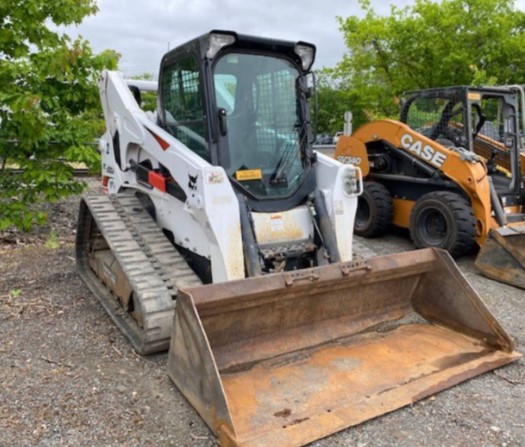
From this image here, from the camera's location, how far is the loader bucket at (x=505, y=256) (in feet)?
17.8

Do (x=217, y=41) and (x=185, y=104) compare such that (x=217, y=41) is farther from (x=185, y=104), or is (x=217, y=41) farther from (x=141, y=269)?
(x=141, y=269)

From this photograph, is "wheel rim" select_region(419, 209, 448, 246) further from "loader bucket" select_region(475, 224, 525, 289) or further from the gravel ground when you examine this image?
the gravel ground

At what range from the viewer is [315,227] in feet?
13.7

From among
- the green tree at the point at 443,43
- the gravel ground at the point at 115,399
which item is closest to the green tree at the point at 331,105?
the green tree at the point at 443,43

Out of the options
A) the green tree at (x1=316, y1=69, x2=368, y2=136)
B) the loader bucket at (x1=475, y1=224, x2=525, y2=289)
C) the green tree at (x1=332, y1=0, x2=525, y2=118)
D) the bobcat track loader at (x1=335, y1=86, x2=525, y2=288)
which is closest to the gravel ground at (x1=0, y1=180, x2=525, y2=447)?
the loader bucket at (x1=475, y1=224, x2=525, y2=289)

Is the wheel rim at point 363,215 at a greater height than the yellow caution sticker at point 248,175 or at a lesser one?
lesser

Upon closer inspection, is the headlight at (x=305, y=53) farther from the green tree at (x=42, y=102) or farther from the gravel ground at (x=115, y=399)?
the green tree at (x=42, y=102)

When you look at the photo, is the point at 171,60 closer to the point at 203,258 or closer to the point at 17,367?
the point at 203,258

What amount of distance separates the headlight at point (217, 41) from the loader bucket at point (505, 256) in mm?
3645

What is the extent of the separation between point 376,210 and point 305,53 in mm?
3620

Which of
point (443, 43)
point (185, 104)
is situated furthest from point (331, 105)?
point (185, 104)

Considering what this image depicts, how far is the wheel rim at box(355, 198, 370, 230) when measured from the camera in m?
7.72

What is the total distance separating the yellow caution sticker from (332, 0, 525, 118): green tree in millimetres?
11308

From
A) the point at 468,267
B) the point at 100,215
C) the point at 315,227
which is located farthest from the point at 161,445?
the point at 468,267
